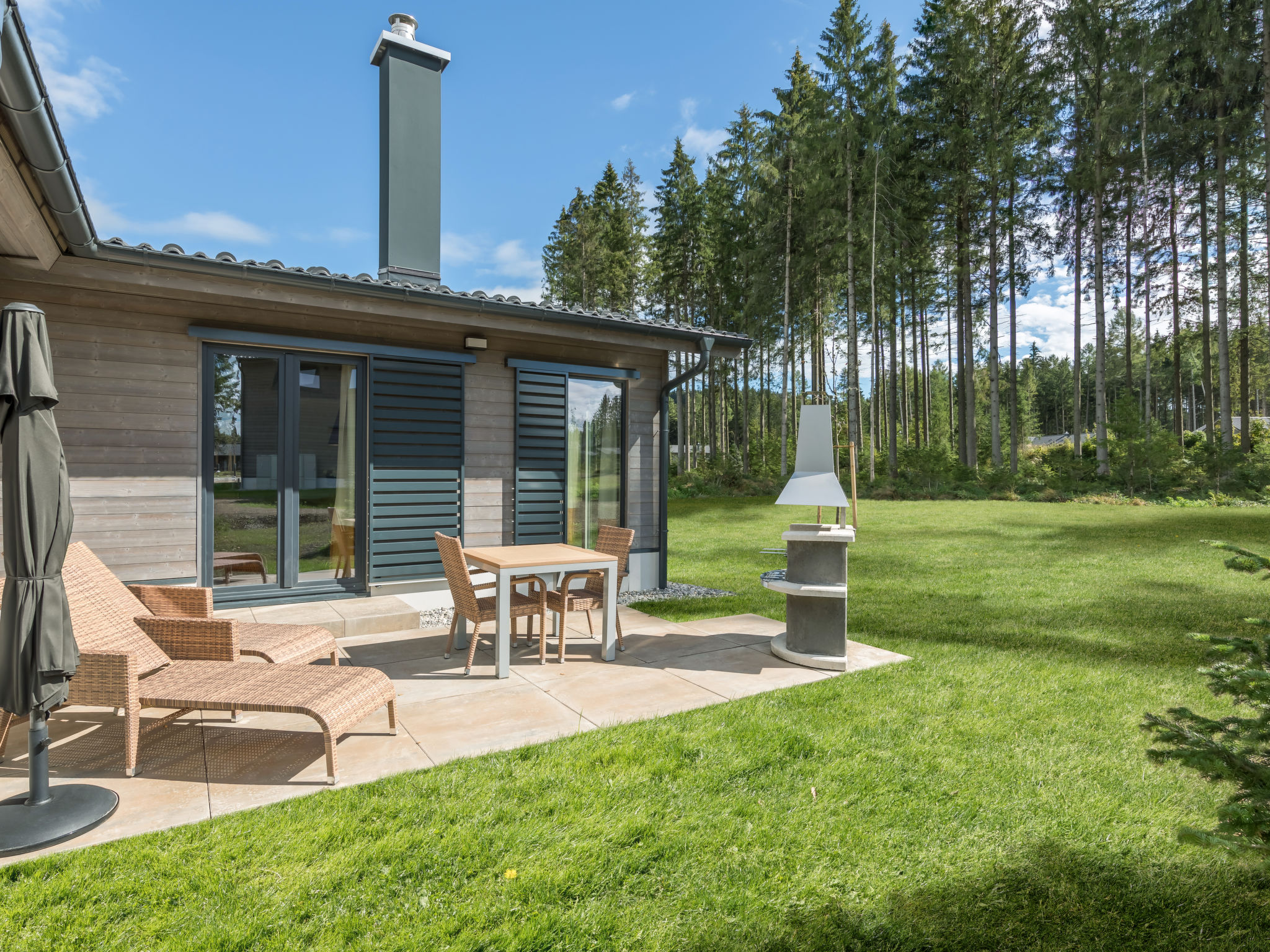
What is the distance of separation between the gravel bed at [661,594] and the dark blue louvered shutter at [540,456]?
912mm

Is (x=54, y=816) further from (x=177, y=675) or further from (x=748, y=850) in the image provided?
(x=748, y=850)

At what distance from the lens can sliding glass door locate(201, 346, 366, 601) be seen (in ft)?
16.7

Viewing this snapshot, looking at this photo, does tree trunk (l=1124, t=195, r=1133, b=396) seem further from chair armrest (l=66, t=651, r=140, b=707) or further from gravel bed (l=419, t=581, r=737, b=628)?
chair armrest (l=66, t=651, r=140, b=707)

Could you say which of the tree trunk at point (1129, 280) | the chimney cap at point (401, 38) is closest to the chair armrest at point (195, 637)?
the chimney cap at point (401, 38)

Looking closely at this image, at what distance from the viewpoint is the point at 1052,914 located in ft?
6.68

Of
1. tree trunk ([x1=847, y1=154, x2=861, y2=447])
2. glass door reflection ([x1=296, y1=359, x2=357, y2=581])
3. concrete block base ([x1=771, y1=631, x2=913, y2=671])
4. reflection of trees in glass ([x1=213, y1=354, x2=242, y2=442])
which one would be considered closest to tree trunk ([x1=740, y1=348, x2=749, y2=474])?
tree trunk ([x1=847, y1=154, x2=861, y2=447])

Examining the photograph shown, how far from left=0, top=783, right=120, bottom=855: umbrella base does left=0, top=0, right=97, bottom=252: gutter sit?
2.52m

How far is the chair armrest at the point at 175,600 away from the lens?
3.78 m

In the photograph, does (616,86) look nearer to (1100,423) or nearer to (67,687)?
(1100,423)

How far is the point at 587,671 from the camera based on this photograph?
431 centimetres

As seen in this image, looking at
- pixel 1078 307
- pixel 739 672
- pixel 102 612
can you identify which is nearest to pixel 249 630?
pixel 102 612

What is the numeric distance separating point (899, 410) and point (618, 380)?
2944cm

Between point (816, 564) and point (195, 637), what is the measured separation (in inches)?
142

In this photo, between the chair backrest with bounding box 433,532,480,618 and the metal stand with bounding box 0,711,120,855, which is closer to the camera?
the metal stand with bounding box 0,711,120,855
